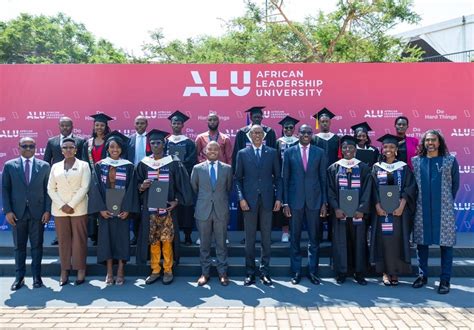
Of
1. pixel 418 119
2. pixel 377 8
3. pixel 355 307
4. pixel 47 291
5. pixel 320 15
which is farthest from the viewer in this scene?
pixel 320 15

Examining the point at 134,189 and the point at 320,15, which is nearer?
the point at 134,189

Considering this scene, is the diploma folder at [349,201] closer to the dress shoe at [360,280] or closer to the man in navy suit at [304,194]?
the man in navy suit at [304,194]

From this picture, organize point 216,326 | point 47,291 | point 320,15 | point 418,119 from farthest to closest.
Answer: point 320,15, point 418,119, point 47,291, point 216,326

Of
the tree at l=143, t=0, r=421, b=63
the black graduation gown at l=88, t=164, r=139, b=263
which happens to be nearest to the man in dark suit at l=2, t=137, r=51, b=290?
the black graduation gown at l=88, t=164, r=139, b=263

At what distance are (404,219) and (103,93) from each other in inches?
215

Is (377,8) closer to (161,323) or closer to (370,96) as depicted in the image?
(370,96)

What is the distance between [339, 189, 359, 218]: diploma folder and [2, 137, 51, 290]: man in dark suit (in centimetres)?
360

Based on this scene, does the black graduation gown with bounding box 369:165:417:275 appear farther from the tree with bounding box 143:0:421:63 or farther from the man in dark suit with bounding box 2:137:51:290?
the tree with bounding box 143:0:421:63

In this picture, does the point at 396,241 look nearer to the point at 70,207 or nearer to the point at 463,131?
the point at 463,131

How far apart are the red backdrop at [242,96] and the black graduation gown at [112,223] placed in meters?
2.51

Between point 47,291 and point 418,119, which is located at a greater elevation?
point 418,119

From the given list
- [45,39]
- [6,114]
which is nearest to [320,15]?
[6,114]

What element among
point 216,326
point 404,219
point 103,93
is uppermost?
point 103,93

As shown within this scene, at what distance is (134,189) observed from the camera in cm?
544
